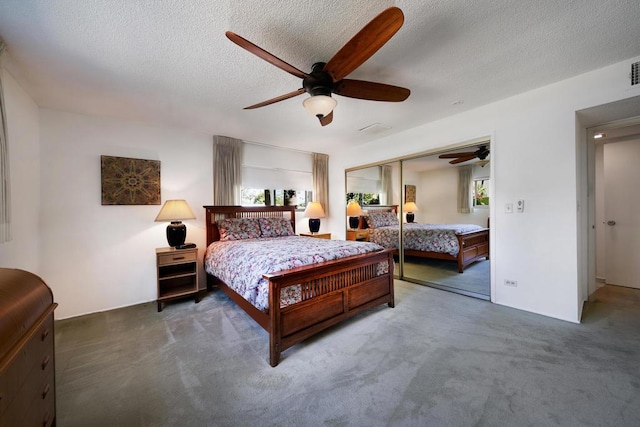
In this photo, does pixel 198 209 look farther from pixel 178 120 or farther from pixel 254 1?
pixel 254 1

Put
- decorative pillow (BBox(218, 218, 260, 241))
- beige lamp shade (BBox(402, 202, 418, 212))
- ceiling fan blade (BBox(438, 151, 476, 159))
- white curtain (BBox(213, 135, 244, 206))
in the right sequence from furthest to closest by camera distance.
Answer: 1. beige lamp shade (BBox(402, 202, 418, 212))
2. white curtain (BBox(213, 135, 244, 206))
3. decorative pillow (BBox(218, 218, 260, 241))
4. ceiling fan blade (BBox(438, 151, 476, 159))

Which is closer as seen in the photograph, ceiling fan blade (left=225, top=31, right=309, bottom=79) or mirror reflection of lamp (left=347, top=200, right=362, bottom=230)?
ceiling fan blade (left=225, top=31, right=309, bottom=79)

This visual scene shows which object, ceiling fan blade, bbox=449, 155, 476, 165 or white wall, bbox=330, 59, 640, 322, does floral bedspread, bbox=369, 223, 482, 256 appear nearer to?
white wall, bbox=330, 59, 640, 322

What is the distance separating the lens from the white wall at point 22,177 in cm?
223

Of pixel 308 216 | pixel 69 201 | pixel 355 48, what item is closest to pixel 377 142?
pixel 308 216

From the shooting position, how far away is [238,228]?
385cm

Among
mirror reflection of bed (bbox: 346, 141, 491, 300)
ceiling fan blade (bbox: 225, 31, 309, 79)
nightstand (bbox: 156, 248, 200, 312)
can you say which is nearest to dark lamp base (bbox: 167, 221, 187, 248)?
nightstand (bbox: 156, 248, 200, 312)

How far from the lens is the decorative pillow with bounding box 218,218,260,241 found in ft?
12.3

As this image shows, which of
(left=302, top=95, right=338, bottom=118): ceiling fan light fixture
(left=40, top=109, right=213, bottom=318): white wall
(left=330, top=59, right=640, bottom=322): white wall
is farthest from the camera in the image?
(left=40, top=109, right=213, bottom=318): white wall

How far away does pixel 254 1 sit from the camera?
1.54 meters

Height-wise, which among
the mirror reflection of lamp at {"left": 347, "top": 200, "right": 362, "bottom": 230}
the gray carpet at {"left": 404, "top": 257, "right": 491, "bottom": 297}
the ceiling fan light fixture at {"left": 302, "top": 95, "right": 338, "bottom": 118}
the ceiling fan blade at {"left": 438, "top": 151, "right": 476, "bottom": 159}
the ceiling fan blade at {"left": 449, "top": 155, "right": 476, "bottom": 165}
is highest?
the ceiling fan light fixture at {"left": 302, "top": 95, "right": 338, "bottom": 118}

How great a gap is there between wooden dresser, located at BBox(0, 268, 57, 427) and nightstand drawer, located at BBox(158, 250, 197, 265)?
1801 millimetres

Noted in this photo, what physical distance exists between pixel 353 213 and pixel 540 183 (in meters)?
2.97

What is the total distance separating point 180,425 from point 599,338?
3.51 meters
